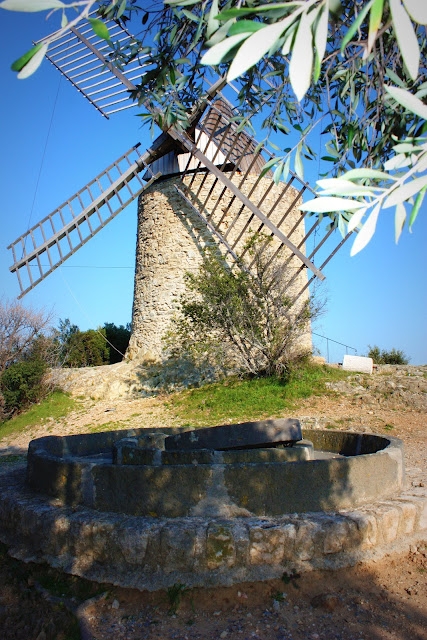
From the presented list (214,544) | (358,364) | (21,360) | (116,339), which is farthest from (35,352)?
(214,544)

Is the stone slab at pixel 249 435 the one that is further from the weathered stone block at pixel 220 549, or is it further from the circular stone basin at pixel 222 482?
the weathered stone block at pixel 220 549

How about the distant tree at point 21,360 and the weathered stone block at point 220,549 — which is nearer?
the weathered stone block at point 220,549

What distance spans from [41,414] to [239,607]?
8.93m

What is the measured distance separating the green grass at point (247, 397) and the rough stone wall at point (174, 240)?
197 centimetres

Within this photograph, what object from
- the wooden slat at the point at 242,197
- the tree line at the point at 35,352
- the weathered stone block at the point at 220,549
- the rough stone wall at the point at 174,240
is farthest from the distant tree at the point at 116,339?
the weathered stone block at the point at 220,549

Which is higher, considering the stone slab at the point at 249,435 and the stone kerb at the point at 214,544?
the stone slab at the point at 249,435

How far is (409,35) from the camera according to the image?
1.28 m

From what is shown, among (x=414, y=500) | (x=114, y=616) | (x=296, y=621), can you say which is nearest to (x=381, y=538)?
(x=414, y=500)

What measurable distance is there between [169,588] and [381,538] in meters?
1.31

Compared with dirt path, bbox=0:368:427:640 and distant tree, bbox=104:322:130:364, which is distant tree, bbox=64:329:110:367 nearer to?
distant tree, bbox=104:322:130:364

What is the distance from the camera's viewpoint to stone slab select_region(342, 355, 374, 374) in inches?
436

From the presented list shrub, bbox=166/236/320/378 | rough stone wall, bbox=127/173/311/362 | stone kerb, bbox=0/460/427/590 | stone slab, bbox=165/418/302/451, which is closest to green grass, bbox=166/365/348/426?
shrub, bbox=166/236/320/378

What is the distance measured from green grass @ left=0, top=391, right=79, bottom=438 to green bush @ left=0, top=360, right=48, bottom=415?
9.7 inches

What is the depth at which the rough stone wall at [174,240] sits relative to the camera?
484 inches
